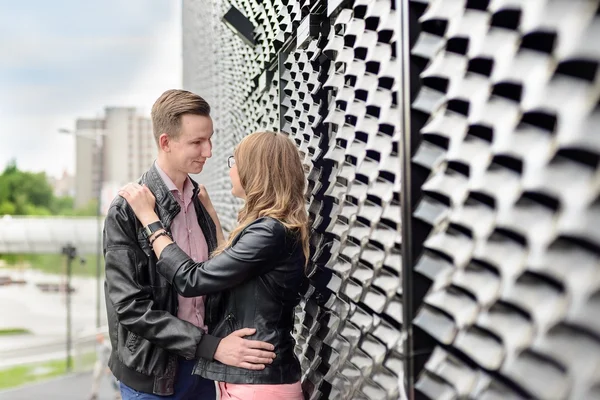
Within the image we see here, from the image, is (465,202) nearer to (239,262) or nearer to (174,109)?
(239,262)

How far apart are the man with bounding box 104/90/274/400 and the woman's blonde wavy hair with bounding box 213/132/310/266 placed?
34cm

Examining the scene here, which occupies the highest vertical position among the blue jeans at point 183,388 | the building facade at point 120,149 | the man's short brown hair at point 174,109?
the building facade at point 120,149

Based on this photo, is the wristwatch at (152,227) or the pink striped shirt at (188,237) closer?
the wristwatch at (152,227)

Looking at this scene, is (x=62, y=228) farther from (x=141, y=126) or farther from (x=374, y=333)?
(x=141, y=126)

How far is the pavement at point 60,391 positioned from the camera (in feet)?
59.5

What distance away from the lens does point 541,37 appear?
1.09m

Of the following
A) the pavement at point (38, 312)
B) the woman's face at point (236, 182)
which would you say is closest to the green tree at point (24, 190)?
the pavement at point (38, 312)

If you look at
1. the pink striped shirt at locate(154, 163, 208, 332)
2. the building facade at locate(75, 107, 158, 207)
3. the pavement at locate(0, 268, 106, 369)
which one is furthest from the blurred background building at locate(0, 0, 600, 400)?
the building facade at locate(75, 107, 158, 207)

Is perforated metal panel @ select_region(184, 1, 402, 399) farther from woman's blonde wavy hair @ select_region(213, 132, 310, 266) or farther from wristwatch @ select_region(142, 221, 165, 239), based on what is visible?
wristwatch @ select_region(142, 221, 165, 239)

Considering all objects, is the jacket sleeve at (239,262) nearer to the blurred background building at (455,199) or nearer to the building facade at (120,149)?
the blurred background building at (455,199)

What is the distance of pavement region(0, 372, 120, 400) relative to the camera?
59.5 feet

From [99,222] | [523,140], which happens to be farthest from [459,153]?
[99,222]

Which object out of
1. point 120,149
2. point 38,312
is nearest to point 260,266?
point 38,312

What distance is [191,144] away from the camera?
274 cm
